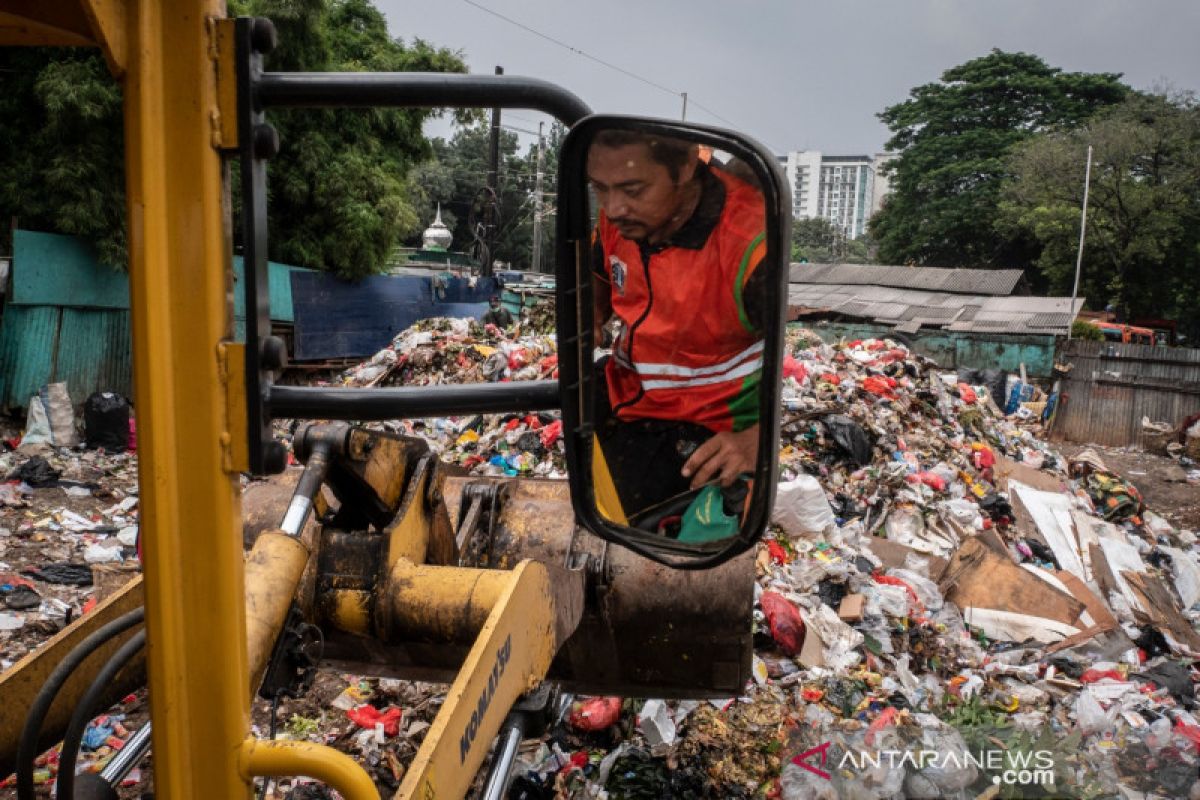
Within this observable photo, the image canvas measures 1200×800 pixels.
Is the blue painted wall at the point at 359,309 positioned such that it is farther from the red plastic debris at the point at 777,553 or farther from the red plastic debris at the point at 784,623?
the red plastic debris at the point at 784,623

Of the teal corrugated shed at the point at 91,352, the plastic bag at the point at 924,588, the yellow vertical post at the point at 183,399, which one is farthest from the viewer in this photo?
the teal corrugated shed at the point at 91,352

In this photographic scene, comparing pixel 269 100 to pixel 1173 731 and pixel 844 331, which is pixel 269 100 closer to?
pixel 1173 731

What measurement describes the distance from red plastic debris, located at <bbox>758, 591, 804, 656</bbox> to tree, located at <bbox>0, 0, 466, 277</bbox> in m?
5.46

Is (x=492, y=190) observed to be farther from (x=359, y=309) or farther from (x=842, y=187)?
(x=842, y=187)

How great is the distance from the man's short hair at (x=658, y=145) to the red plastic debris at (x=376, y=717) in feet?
10.9

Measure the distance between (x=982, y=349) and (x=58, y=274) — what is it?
49.0 feet

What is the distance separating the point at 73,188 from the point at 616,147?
9.13 metres

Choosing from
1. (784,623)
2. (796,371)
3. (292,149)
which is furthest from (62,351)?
(784,623)

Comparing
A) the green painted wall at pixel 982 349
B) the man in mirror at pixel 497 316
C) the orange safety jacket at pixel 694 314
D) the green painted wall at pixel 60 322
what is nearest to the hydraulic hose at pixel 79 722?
the orange safety jacket at pixel 694 314

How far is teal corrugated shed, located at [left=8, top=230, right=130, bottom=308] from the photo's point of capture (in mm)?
8234

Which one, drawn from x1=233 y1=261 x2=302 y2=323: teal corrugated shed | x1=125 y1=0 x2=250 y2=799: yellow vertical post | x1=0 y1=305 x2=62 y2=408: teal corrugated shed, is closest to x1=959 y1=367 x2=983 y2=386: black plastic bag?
x1=233 y1=261 x2=302 y2=323: teal corrugated shed

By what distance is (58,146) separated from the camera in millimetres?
7949

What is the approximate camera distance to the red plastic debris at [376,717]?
365 centimetres

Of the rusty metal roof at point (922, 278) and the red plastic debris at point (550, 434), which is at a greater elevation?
the rusty metal roof at point (922, 278)
